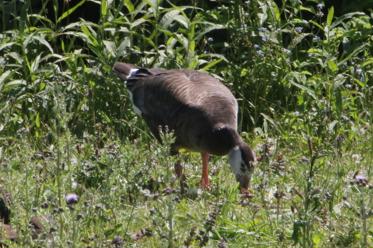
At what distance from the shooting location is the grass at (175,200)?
5035 mm

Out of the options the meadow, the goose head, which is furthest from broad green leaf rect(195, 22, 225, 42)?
the goose head

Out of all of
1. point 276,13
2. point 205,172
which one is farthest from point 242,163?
point 276,13

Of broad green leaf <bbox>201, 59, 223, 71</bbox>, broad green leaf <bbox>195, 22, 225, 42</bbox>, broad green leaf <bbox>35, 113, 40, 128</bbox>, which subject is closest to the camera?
broad green leaf <bbox>35, 113, 40, 128</bbox>

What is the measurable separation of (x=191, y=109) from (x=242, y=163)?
732mm

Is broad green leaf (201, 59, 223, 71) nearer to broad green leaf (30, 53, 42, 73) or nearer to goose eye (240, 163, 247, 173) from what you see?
broad green leaf (30, 53, 42, 73)

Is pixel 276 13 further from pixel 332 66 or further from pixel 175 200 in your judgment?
pixel 175 200

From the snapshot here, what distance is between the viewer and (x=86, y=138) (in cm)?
805

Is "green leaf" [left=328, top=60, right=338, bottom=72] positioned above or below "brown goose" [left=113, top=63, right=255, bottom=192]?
above

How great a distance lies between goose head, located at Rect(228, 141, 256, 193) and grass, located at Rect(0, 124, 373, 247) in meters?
0.10

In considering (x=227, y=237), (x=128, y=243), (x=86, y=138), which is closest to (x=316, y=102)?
(x=86, y=138)

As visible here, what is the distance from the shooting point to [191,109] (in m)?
7.91

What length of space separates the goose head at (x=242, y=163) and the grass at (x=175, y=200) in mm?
104

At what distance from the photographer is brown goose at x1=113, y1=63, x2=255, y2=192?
768 cm

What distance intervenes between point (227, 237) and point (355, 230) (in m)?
0.80
